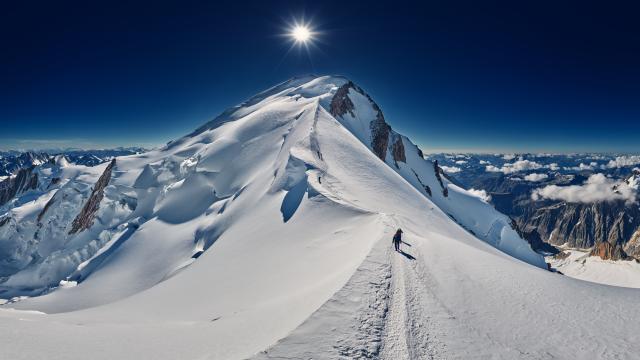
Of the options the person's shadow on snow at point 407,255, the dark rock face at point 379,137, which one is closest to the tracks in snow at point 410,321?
the person's shadow on snow at point 407,255

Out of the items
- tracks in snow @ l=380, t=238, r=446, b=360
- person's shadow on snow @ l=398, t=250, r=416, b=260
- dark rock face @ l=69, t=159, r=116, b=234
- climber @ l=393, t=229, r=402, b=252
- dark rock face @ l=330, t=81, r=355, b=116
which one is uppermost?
dark rock face @ l=330, t=81, r=355, b=116

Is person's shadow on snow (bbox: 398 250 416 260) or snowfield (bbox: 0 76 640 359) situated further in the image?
person's shadow on snow (bbox: 398 250 416 260)

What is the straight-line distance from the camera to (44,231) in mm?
116312

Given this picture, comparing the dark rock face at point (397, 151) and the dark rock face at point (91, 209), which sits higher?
the dark rock face at point (397, 151)

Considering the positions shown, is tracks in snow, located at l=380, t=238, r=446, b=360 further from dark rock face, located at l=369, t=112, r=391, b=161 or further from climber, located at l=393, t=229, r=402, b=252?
dark rock face, located at l=369, t=112, r=391, b=161

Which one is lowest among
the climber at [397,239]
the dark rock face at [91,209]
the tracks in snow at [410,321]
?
the tracks in snow at [410,321]

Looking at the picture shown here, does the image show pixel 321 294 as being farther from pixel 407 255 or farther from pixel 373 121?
pixel 373 121

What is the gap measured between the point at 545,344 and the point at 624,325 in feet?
10.6

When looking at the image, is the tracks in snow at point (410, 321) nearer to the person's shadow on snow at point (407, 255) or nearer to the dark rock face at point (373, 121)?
the person's shadow on snow at point (407, 255)

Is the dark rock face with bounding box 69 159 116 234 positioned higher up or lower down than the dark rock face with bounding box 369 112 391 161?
lower down

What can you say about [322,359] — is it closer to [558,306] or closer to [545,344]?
[545,344]

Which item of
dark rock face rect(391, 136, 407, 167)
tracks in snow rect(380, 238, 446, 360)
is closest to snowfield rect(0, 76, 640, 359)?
tracks in snow rect(380, 238, 446, 360)

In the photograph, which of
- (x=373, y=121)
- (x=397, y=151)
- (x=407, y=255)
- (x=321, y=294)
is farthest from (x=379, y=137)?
(x=321, y=294)

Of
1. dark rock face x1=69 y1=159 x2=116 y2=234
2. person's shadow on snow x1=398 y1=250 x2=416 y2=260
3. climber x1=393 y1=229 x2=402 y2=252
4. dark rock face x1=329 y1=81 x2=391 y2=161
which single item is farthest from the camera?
dark rock face x1=329 y1=81 x2=391 y2=161
